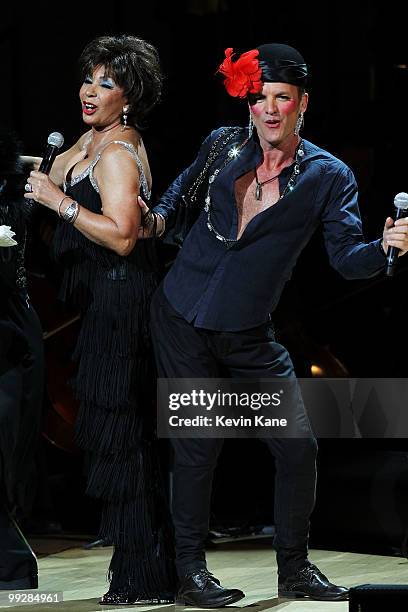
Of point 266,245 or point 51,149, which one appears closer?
point 51,149

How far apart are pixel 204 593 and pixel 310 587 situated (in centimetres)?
30

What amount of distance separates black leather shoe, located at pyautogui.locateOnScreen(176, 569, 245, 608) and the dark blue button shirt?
693 mm

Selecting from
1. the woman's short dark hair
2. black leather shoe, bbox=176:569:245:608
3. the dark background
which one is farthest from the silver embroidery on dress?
the dark background

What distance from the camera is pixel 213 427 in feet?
13.1

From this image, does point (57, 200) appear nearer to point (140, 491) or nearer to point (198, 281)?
point (198, 281)

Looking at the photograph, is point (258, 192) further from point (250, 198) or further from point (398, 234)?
point (398, 234)

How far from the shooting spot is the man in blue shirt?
389cm

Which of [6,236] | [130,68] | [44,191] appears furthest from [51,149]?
[130,68]

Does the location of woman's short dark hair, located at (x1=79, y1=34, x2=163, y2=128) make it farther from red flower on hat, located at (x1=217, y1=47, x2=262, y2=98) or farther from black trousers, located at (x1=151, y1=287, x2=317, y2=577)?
black trousers, located at (x1=151, y1=287, x2=317, y2=577)

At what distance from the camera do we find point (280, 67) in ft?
12.7

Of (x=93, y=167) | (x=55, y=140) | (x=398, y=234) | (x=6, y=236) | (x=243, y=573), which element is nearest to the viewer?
(x=398, y=234)

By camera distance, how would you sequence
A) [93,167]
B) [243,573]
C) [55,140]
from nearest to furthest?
[55,140]
[93,167]
[243,573]

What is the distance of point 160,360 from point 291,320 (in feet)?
6.18

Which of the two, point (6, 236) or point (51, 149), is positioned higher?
point (51, 149)
